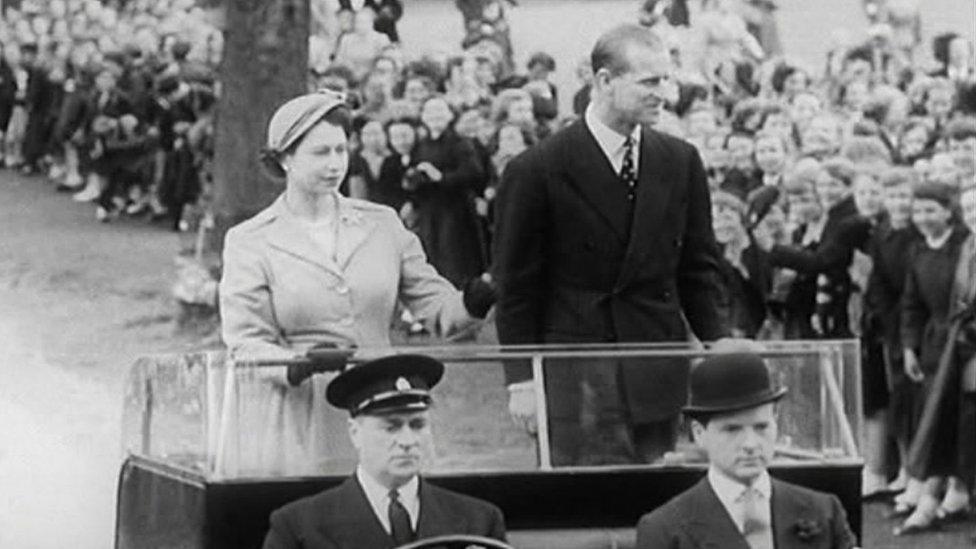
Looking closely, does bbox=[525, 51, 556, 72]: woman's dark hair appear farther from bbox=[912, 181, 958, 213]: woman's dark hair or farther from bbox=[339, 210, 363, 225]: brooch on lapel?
bbox=[339, 210, 363, 225]: brooch on lapel

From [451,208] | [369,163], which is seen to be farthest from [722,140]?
[369,163]

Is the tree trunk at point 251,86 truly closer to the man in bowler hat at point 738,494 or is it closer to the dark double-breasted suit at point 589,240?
the dark double-breasted suit at point 589,240

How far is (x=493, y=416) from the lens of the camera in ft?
29.1

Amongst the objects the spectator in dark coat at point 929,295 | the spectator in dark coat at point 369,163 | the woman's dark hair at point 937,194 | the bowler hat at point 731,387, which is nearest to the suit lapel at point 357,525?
the bowler hat at point 731,387

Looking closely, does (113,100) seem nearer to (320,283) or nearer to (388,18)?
(388,18)

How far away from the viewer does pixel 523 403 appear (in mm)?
8828

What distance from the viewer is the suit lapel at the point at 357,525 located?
7.76 metres

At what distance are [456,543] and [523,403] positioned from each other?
1.65 meters

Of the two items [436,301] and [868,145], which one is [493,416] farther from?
[868,145]

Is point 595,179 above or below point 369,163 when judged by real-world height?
below


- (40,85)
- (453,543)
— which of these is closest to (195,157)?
(40,85)

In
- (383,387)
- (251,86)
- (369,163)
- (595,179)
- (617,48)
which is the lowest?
(383,387)

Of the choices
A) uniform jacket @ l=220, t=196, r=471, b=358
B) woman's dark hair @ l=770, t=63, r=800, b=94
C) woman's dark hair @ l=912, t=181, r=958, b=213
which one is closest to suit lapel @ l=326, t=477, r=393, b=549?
uniform jacket @ l=220, t=196, r=471, b=358

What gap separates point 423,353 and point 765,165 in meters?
9.37
